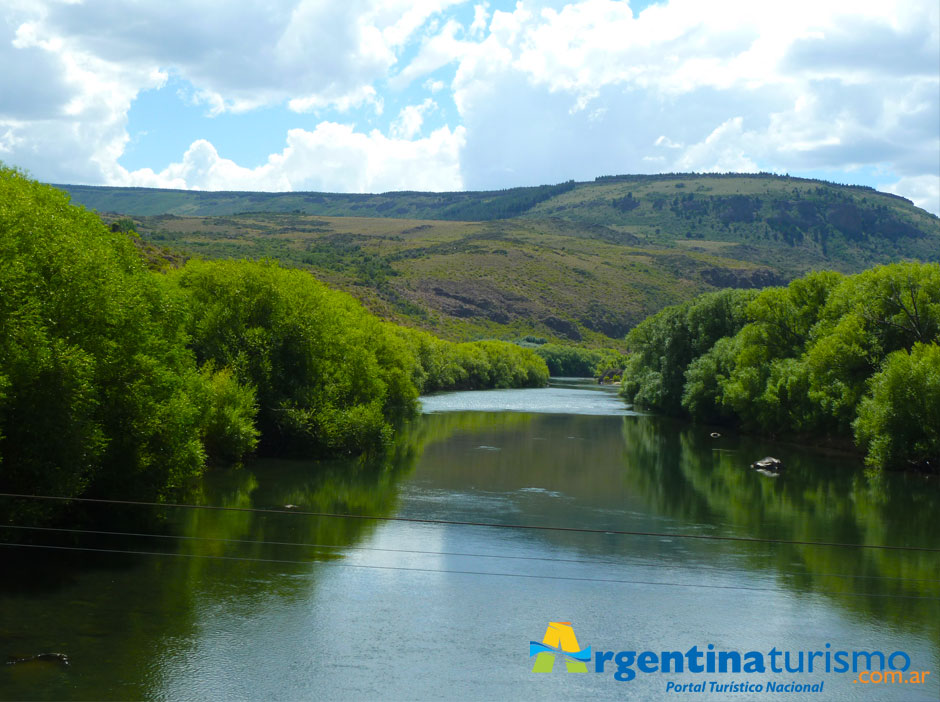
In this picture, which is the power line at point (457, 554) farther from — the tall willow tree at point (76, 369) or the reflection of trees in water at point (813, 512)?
the tall willow tree at point (76, 369)

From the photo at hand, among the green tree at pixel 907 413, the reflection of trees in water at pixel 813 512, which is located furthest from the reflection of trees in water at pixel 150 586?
the green tree at pixel 907 413

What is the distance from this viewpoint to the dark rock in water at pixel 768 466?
52213mm

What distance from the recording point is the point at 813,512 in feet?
130

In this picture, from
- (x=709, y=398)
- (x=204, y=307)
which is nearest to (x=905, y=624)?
(x=204, y=307)

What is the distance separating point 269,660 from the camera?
802 inches

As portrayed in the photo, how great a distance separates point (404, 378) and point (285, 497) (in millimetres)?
30303

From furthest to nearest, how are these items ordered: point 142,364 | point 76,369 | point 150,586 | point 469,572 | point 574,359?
1. point 574,359
2. point 142,364
3. point 469,572
4. point 76,369
5. point 150,586

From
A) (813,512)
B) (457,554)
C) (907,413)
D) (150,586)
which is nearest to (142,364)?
(150,586)

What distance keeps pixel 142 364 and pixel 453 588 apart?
12.2 m

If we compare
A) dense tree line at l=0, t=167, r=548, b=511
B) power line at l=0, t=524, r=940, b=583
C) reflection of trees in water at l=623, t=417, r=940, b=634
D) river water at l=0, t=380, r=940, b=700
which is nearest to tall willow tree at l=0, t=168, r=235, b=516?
dense tree line at l=0, t=167, r=548, b=511

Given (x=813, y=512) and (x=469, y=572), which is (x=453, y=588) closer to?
(x=469, y=572)

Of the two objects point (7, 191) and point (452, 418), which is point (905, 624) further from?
point (452, 418)

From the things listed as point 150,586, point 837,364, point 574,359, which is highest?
A: point 837,364

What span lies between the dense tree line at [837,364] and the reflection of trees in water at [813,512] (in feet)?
8.94
